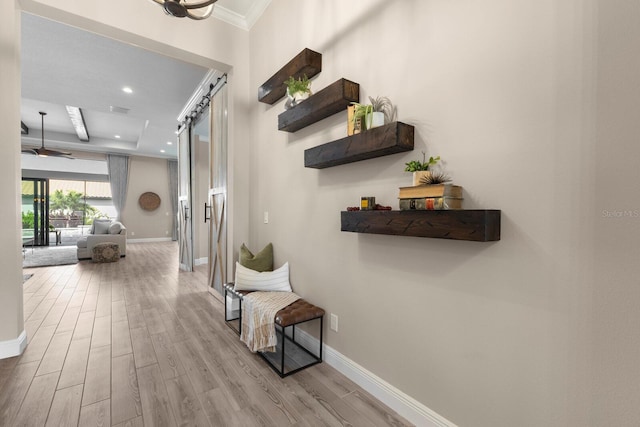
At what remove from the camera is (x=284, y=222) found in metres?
2.74

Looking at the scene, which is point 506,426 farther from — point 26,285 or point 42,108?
point 42,108

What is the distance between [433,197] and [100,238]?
7626 millimetres

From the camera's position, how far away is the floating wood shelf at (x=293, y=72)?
7.43 feet

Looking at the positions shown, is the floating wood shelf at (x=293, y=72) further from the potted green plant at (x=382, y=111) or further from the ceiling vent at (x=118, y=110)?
the ceiling vent at (x=118, y=110)

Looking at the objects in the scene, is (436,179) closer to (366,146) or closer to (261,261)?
(366,146)

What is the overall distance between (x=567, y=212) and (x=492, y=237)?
0.26m

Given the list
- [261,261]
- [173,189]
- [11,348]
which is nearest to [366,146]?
[261,261]

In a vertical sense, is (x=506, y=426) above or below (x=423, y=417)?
→ above

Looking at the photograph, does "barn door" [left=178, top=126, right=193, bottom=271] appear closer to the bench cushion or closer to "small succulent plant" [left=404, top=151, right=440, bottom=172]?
the bench cushion

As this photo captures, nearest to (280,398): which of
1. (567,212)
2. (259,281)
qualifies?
(259,281)

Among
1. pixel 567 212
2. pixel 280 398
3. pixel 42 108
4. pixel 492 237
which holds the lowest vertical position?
pixel 280 398

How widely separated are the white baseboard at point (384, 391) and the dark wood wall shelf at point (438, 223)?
0.98 meters

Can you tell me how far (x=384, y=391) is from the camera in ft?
5.81

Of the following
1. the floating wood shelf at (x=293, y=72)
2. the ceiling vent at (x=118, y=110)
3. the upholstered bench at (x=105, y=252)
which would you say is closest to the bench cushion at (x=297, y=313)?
the floating wood shelf at (x=293, y=72)
